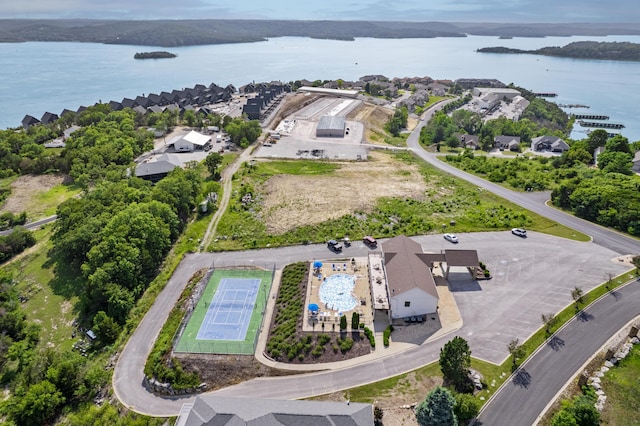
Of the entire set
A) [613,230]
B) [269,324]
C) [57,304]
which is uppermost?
[613,230]

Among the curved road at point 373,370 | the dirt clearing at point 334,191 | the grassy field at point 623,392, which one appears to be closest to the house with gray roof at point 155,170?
the dirt clearing at point 334,191

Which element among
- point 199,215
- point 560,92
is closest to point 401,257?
point 199,215

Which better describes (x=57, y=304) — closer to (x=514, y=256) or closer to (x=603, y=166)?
(x=514, y=256)

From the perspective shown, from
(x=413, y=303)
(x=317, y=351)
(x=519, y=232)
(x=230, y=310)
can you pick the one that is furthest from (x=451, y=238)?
(x=230, y=310)

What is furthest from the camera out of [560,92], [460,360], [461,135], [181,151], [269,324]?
[560,92]

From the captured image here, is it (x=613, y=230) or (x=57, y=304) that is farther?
(x=613, y=230)

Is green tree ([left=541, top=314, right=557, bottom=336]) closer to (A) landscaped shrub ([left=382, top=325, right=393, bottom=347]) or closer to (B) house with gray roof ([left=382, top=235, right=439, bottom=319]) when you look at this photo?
(B) house with gray roof ([left=382, top=235, right=439, bottom=319])

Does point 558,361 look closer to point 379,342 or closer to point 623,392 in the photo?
point 623,392

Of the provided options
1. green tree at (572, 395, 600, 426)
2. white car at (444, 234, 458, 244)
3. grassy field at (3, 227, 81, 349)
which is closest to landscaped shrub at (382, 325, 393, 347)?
green tree at (572, 395, 600, 426)
